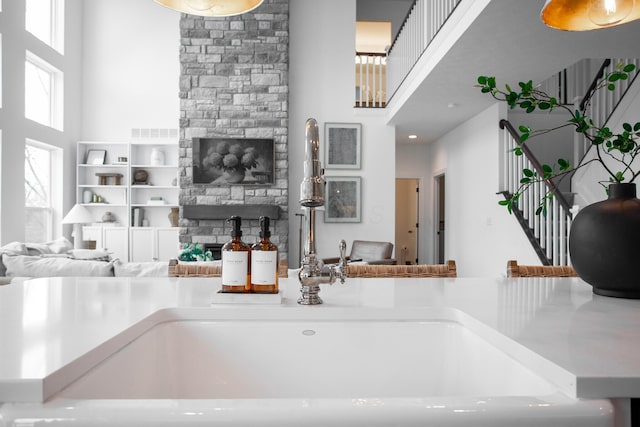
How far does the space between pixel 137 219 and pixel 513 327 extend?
6.96 metres

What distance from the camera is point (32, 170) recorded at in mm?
6289

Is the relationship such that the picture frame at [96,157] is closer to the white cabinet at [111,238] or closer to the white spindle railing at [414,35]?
the white cabinet at [111,238]

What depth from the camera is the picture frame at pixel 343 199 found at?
6.89m

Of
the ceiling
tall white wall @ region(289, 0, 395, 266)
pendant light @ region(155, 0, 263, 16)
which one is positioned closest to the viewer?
pendant light @ region(155, 0, 263, 16)

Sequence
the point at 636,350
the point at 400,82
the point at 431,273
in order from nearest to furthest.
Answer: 1. the point at 636,350
2. the point at 431,273
3. the point at 400,82

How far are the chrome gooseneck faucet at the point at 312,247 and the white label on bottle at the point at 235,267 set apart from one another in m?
0.14

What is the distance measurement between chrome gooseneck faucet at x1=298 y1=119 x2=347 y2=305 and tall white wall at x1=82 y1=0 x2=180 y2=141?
666 cm

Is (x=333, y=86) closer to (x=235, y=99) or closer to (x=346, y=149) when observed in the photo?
(x=346, y=149)

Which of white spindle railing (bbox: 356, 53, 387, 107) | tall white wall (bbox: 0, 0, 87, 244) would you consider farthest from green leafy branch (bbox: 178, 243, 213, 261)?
white spindle railing (bbox: 356, 53, 387, 107)

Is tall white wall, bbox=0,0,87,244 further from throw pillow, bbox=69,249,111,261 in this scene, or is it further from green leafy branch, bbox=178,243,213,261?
green leafy branch, bbox=178,243,213,261

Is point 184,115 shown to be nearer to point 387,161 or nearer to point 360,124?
point 360,124

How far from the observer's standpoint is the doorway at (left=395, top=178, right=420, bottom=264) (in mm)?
9203

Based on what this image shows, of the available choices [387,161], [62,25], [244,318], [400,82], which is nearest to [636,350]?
[244,318]

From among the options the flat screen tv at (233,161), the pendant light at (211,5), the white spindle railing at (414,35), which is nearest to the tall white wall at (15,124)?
the flat screen tv at (233,161)
